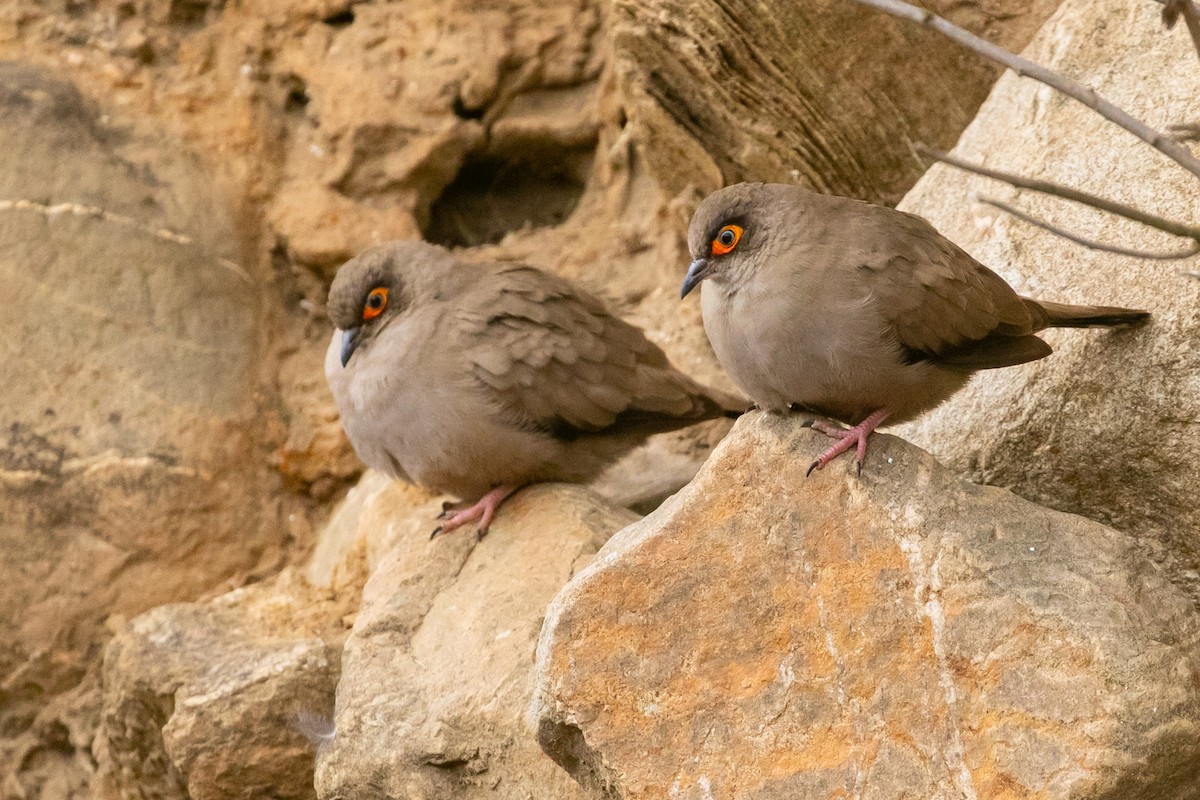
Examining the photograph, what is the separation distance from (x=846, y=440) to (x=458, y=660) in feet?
5.32

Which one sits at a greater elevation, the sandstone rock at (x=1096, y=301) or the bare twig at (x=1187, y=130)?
the bare twig at (x=1187, y=130)

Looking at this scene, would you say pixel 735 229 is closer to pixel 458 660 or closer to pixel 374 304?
pixel 458 660

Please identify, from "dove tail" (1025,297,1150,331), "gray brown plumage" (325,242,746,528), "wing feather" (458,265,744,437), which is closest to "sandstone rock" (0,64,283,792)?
"gray brown plumage" (325,242,746,528)

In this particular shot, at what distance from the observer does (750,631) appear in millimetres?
4172

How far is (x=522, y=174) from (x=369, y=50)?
1.16 metres

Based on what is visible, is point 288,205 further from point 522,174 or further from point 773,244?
point 773,244

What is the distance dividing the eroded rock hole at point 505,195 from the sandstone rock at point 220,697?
2.76m

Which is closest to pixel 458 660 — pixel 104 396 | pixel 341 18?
pixel 104 396

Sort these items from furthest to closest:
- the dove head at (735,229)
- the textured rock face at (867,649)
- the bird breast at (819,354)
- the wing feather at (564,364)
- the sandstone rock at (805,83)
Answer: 1. the sandstone rock at (805,83)
2. the wing feather at (564,364)
3. the dove head at (735,229)
4. the bird breast at (819,354)
5. the textured rock face at (867,649)

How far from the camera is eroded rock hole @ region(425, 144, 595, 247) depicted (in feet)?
28.0

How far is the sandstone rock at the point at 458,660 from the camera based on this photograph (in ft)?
15.4

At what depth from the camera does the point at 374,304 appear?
6289 millimetres

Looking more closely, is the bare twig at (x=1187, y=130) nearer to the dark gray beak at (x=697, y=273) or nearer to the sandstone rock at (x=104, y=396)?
the dark gray beak at (x=697, y=273)

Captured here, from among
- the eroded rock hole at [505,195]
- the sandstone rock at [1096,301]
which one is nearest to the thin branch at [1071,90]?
the sandstone rock at [1096,301]
